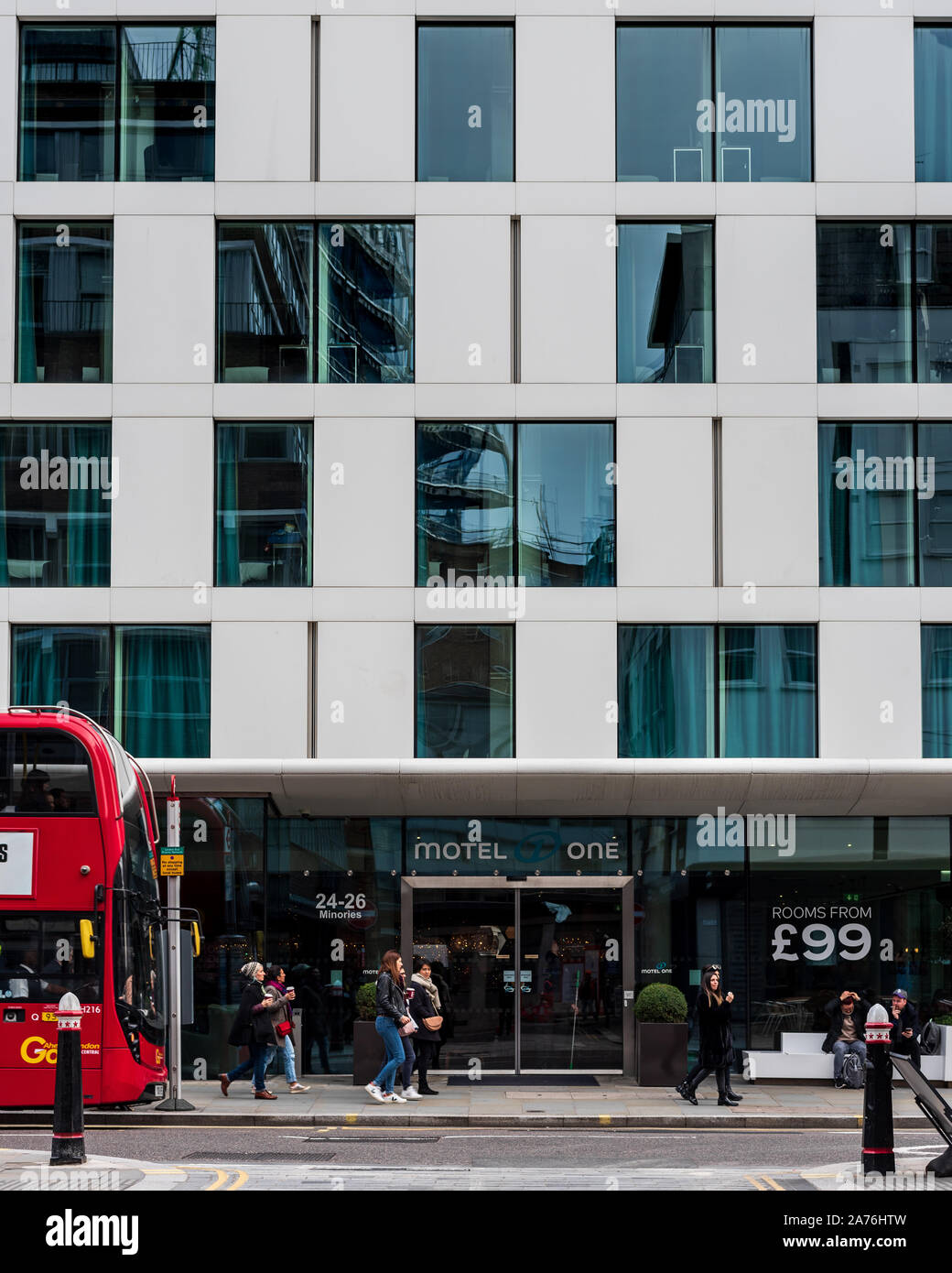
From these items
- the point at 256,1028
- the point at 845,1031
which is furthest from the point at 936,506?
the point at 256,1028

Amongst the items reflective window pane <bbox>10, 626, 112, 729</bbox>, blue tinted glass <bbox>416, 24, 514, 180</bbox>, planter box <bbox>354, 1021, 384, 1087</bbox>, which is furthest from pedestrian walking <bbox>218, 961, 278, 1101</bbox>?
blue tinted glass <bbox>416, 24, 514, 180</bbox>

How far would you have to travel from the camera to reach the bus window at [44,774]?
16406 millimetres

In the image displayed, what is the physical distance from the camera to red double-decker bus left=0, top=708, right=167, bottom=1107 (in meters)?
16.4

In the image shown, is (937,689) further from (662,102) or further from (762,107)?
(662,102)

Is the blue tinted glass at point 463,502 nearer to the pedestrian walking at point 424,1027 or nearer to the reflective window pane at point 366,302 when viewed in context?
the reflective window pane at point 366,302

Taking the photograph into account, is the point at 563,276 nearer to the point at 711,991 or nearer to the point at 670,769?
the point at 670,769

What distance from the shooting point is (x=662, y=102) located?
2367 cm

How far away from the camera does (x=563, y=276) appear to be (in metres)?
23.2

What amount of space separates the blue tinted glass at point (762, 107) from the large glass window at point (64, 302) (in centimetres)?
904

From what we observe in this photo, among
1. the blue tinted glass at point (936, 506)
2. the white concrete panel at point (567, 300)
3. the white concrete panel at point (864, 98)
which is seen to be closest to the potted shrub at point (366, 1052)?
the white concrete panel at point (567, 300)

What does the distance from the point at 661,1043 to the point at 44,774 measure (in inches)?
355
